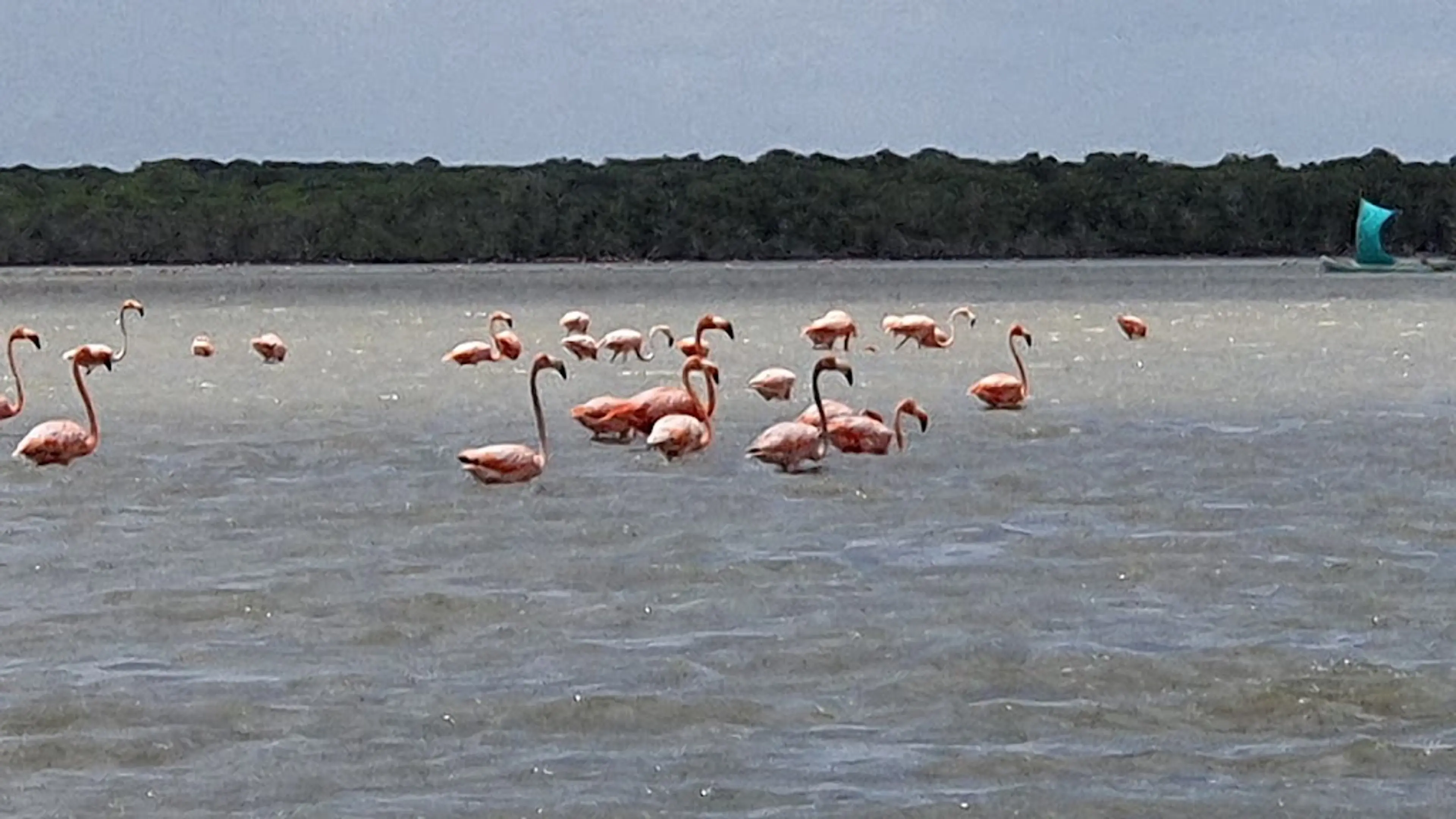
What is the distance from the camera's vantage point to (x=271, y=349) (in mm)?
27500

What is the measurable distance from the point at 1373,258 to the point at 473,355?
4688 cm

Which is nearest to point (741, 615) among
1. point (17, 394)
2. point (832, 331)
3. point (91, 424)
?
point (91, 424)

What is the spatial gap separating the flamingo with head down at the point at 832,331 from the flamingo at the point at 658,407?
1105 centimetres

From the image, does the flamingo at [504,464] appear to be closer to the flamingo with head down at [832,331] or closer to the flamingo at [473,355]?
the flamingo at [473,355]

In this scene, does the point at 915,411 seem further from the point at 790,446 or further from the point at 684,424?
the point at 790,446

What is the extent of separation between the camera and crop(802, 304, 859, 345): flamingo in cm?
2805

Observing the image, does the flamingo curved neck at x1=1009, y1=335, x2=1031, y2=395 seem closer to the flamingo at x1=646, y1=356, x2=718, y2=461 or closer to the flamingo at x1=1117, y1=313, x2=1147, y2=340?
the flamingo at x1=646, y1=356, x2=718, y2=461

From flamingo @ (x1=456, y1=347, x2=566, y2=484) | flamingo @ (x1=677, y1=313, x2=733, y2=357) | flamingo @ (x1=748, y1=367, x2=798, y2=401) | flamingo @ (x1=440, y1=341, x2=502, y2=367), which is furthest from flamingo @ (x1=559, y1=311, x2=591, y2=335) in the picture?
flamingo @ (x1=456, y1=347, x2=566, y2=484)

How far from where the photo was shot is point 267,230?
9038 centimetres

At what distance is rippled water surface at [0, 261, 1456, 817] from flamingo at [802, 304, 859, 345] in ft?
20.4

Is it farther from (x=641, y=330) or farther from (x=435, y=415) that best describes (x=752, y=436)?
(x=641, y=330)

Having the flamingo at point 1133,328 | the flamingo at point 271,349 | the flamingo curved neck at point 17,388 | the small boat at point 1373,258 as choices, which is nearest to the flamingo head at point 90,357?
the flamingo curved neck at point 17,388

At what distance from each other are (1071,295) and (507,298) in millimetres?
11633

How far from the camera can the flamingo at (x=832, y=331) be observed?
92.0 ft
